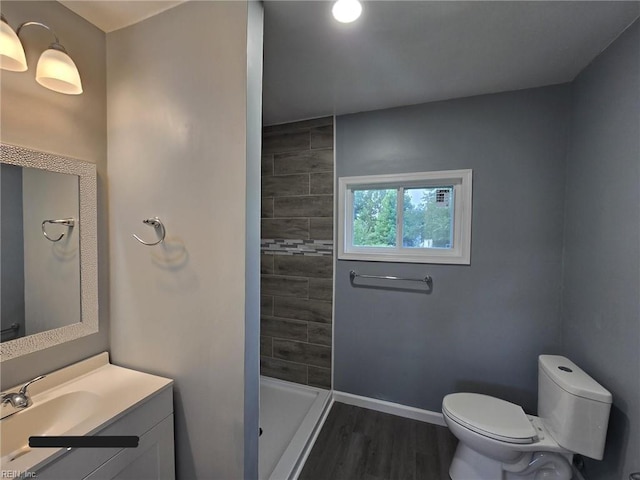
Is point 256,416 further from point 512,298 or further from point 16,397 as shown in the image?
point 512,298

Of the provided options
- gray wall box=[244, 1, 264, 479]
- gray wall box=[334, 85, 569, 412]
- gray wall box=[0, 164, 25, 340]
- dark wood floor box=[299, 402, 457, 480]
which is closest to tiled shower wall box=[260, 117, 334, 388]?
gray wall box=[334, 85, 569, 412]

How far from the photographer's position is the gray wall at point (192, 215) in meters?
1.03

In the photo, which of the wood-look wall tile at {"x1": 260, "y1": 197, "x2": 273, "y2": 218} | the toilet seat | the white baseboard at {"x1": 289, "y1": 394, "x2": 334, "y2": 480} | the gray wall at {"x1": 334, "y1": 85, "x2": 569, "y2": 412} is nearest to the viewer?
the toilet seat

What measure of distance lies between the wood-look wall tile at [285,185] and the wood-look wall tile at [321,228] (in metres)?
0.27

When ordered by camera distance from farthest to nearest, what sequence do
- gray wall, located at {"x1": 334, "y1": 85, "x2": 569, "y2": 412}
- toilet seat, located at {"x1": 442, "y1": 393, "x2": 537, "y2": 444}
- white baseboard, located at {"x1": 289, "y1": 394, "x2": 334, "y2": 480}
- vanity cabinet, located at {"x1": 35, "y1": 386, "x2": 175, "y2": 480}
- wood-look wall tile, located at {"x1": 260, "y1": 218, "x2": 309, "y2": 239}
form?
wood-look wall tile, located at {"x1": 260, "y1": 218, "x2": 309, "y2": 239}, gray wall, located at {"x1": 334, "y1": 85, "x2": 569, "y2": 412}, white baseboard, located at {"x1": 289, "y1": 394, "x2": 334, "y2": 480}, toilet seat, located at {"x1": 442, "y1": 393, "x2": 537, "y2": 444}, vanity cabinet, located at {"x1": 35, "y1": 386, "x2": 175, "y2": 480}

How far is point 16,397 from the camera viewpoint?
927mm

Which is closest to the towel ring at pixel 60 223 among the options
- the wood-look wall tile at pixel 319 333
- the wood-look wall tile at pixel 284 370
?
the wood-look wall tile at pixel 319 333

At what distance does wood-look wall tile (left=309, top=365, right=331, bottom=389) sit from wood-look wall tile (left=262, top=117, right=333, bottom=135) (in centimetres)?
214

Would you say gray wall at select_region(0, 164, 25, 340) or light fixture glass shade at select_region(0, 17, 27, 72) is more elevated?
light fixture glass shade at select_region(0, 17, 27, 72)

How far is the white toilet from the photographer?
3.97ft

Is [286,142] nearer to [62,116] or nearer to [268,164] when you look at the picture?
[268,164]

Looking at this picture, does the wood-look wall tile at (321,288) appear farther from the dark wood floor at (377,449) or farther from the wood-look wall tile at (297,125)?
the wood-look wall tile at (297,125)

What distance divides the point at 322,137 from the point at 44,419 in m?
2.26

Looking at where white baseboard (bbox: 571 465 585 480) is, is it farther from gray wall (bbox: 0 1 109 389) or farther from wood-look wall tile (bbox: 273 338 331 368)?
gray wall (bbox: 0 1 109 389)
